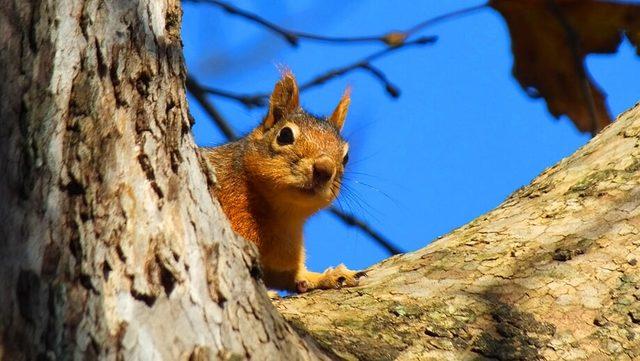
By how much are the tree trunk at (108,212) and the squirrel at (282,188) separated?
6.29ft

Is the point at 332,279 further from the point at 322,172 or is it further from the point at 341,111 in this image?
the point at 341,111

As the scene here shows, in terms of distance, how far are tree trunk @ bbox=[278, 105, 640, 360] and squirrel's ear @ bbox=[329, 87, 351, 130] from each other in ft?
5.22

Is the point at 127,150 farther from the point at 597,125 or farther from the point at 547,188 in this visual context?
the point at 597,125

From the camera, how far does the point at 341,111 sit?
5422mm

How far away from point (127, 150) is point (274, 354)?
55 centimetres

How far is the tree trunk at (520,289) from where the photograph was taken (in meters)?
2.90

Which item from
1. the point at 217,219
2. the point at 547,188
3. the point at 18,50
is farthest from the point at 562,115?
the point at 18,50

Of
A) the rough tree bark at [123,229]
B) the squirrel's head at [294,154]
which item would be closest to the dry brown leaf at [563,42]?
the squirrel's head at [294,154]

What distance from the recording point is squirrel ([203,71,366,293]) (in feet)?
14.8

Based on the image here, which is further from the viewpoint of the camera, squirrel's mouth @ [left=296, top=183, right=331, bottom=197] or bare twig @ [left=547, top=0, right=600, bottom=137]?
squirrel's mouth @ [left=296, top=183, right=331, bottom=197]

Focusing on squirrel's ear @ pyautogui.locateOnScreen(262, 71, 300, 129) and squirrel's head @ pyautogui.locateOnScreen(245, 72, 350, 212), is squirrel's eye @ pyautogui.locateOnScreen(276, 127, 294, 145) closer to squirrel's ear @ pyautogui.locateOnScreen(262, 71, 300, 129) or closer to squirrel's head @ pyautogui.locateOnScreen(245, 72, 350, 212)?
squirrel's head @ pyautogui.locateOnScreen(245, 72, 350, 212)

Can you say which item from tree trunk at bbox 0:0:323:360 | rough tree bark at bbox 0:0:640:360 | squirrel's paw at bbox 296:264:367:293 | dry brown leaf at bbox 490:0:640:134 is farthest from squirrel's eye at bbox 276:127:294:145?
tree trunk at bbox 0:0:323:360

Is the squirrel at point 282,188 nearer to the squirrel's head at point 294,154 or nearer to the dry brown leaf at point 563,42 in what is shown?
the squirrel's head at point 294,154

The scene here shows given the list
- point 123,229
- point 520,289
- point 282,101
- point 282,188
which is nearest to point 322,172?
point 282,188
